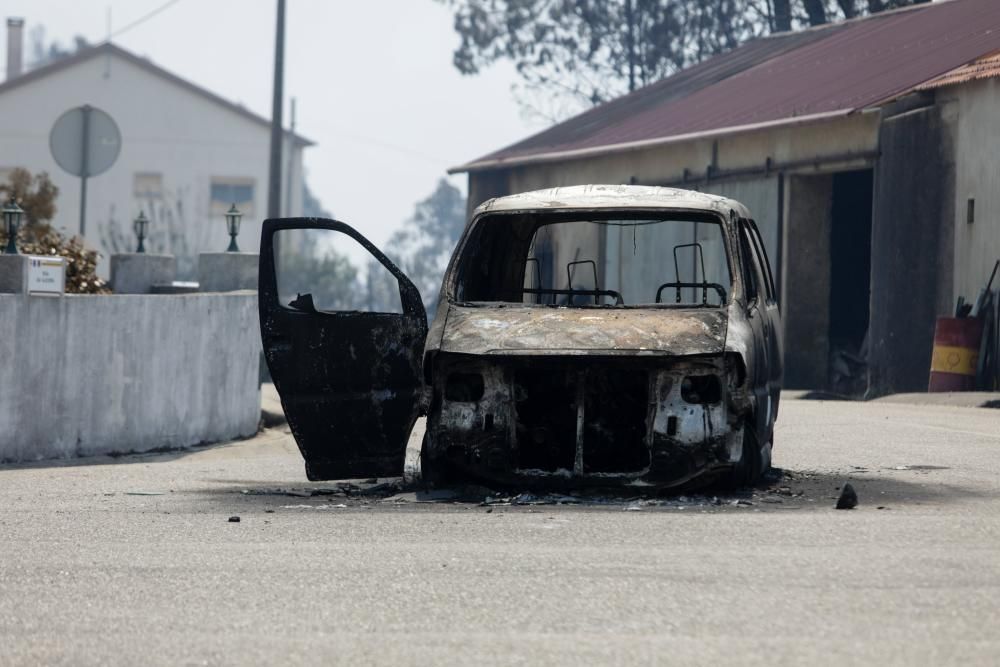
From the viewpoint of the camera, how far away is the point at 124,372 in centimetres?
1578

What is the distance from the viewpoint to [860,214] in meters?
27.4

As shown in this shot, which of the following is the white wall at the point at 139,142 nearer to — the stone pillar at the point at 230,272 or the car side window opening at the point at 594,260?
the car side window opening at the point at 594,260

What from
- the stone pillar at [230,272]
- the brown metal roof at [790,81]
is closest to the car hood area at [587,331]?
the stone pillar at [230,272]

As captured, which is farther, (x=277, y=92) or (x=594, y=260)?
(x=277, y=92)

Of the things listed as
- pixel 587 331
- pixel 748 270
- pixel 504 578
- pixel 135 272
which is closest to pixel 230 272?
pixel 135 272

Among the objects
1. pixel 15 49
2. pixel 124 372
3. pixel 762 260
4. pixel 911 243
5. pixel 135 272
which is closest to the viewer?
pixel 762 260

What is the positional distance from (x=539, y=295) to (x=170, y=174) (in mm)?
58118

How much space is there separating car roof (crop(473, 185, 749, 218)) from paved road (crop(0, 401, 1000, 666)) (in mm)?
1753

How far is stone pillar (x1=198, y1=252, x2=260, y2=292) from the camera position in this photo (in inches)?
750

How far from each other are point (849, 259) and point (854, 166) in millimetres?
2414

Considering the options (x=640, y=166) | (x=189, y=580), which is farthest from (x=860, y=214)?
(x=189, y=580)

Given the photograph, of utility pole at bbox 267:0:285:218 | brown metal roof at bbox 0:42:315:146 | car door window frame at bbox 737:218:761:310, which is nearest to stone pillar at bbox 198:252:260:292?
car door window frame at bbox 737:218:761:310

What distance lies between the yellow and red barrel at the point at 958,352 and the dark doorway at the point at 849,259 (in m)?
4.84

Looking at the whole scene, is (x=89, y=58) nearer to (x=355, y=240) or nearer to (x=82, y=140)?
(x=82, y=140)
